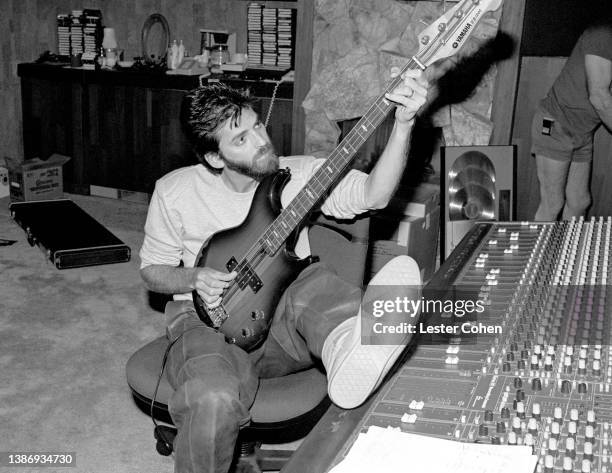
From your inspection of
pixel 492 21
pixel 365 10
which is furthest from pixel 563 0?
pixel 365 10

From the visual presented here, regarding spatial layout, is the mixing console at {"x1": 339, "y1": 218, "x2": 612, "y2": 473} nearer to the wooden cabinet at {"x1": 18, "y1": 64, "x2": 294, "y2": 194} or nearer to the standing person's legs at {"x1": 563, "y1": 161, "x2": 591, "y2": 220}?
the standing person's legs at {"x1": 563, "y1": 161, "x2": 591, "y2": 220}

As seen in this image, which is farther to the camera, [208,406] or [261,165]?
[261,165]

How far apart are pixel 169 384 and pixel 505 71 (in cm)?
270

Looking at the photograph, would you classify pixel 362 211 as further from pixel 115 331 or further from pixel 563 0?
pixel 563 0

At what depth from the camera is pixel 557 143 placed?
350cm

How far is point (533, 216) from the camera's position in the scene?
409 centimetres

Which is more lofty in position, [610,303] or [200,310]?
[610,303]

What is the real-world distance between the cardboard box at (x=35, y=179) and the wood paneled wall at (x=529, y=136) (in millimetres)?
3350

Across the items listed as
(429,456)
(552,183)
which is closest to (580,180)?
(552,183)

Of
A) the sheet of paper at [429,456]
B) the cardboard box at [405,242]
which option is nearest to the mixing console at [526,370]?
the sheet of paper at [429,456]

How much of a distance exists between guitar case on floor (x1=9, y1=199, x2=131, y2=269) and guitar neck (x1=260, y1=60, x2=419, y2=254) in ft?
7.89

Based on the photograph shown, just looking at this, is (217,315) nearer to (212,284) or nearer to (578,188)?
(212,284)

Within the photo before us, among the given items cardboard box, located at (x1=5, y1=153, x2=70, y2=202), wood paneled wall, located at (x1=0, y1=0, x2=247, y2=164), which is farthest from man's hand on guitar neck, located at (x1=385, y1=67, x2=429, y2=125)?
cardboard box, located at (x1=5, y1=153, x2=70, y2=202)

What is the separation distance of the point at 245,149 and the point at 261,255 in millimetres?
335
